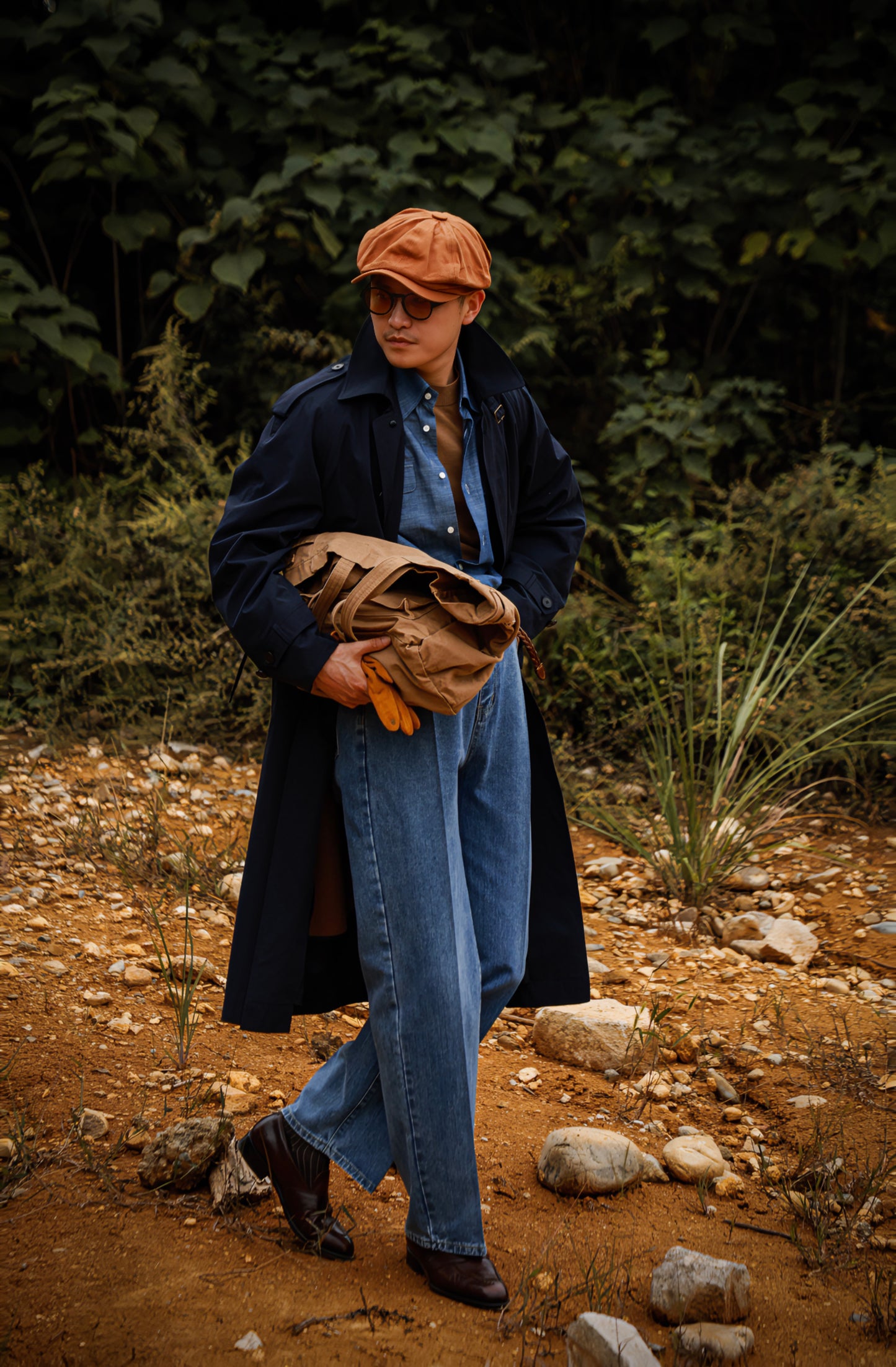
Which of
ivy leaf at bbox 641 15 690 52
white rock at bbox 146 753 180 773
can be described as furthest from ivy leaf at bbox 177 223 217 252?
white rock at bbox 146 753 180 773

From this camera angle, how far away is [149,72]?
17.7 ft

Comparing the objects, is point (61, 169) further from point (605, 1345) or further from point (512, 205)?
point (605, 1345)

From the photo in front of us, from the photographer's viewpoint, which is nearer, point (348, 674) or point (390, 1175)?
point (348, 674)

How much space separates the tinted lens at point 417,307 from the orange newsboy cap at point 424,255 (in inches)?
0.6

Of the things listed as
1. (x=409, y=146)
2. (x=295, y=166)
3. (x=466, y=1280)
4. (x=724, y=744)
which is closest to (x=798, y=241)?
(x=409, y=146)

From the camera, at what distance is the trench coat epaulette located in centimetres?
197

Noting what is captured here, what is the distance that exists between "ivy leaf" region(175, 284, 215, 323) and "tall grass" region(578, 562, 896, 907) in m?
2.82

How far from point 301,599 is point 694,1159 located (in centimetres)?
150

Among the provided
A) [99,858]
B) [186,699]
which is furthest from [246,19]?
[99,858]

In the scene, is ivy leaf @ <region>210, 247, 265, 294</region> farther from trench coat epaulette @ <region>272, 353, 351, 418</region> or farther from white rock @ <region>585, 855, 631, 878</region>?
trench coat epaulette @ <region>272, 353, 351, 418</region>

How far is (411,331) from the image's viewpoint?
1.97 meters

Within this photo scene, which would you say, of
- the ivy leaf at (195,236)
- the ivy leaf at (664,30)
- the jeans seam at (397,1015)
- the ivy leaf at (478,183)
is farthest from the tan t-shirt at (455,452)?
the ivy leaf at (664,30)

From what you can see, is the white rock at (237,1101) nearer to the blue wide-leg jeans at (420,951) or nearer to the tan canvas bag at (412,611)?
the blue wide-leg jeans at (420,951)

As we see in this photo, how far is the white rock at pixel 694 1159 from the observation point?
2350mm
